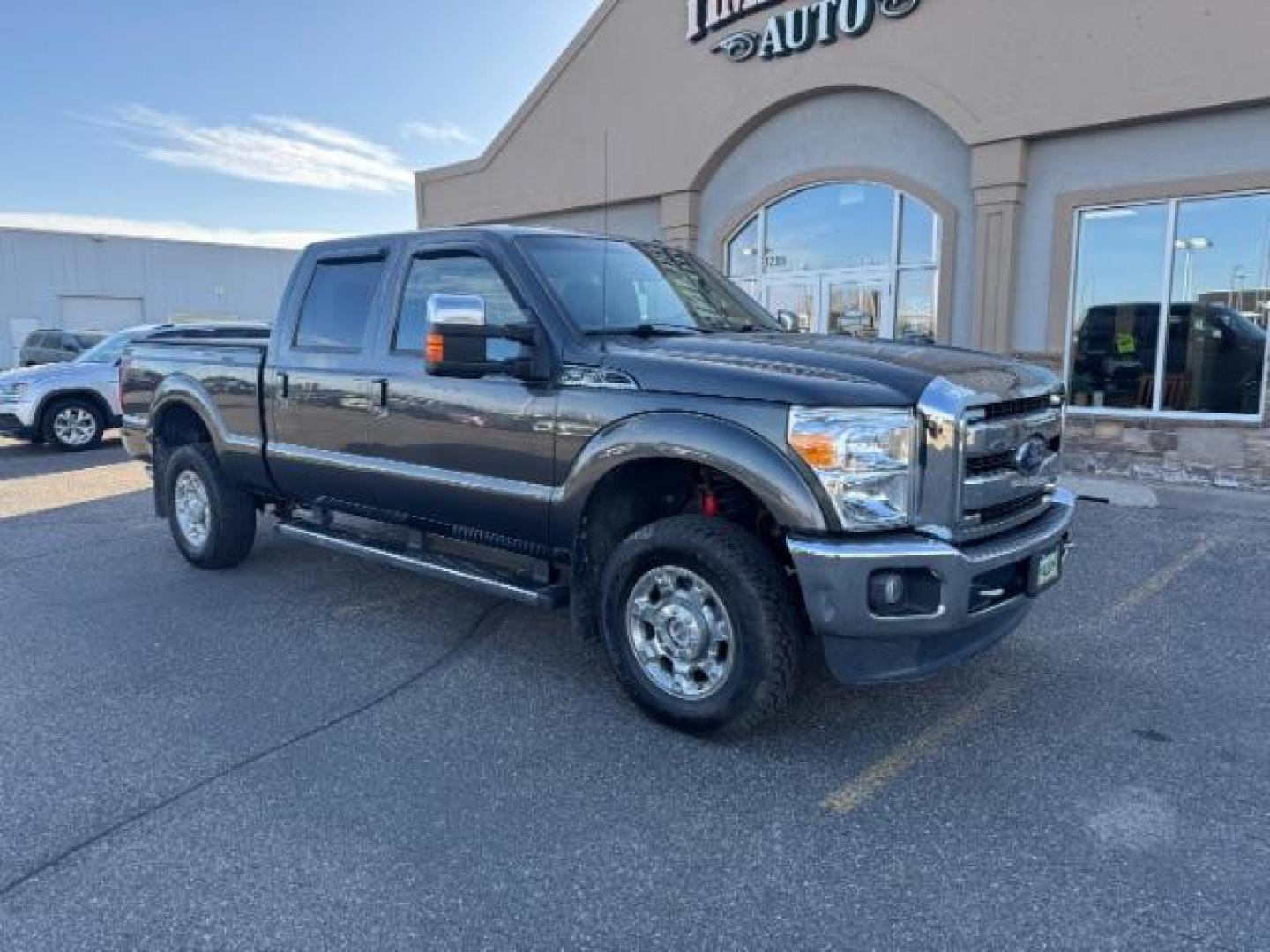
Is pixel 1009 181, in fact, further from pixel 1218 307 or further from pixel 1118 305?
pixel 1218 307

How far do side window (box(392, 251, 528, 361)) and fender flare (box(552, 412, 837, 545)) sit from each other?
0.72 m

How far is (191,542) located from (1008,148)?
29.4 ft

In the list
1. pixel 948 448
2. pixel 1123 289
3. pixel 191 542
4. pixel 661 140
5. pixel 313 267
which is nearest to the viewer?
pixel 948 448

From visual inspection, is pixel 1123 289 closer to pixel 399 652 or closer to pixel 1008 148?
pixel 1008 148

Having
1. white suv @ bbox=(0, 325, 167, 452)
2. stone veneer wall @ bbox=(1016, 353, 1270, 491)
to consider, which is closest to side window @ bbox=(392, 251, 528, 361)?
stone veneer wall @ bbox=(1016, 353, 1270, 491)

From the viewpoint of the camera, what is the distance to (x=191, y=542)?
6504mm

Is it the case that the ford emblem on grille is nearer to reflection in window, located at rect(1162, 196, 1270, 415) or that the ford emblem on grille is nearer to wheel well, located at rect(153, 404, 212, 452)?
wheel well, located at rect(153, 404, 212, 452)

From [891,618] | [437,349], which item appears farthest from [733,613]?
[437,349]

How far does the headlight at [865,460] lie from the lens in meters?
3.31

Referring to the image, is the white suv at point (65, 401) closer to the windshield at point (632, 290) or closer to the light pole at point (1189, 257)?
the windshield at point (632, 290)

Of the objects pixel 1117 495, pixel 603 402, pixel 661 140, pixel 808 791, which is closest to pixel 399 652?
pixel 603 402

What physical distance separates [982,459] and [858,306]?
901 cm

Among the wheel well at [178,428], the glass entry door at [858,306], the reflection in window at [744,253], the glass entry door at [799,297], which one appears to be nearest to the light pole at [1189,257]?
the glass entry door at [858,306]

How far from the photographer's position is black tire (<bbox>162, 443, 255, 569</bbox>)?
6.17m
